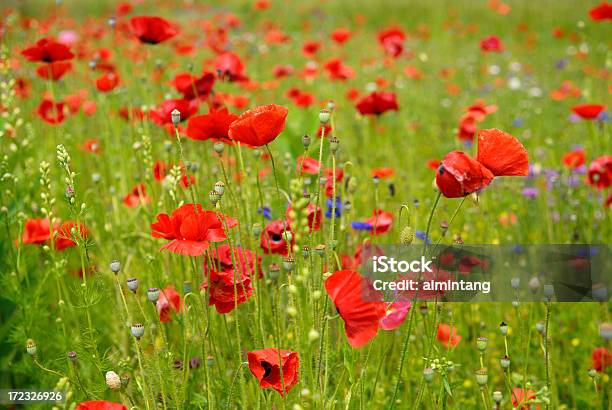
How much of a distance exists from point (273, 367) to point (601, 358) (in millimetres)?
1097

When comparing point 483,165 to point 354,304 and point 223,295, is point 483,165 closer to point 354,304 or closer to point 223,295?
point 354,304

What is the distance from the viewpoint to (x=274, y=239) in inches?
68.9

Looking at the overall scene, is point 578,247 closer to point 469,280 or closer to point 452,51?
point 469,280

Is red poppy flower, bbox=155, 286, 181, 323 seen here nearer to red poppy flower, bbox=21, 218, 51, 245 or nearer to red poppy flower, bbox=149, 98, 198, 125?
red poppy flower, bbox=21, 218, 51, 245

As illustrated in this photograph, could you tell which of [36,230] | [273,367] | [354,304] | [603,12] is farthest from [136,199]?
[603,12]

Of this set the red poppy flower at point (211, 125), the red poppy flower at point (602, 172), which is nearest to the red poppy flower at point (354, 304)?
the red poppy flower at point (211, 125)

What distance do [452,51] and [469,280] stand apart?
264 inches

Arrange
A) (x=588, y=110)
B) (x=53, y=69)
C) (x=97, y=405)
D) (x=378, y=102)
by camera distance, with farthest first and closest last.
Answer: (x=53, y=69)
(x=588, y=110)
(x=378, y=102)
(x=97, y=405)

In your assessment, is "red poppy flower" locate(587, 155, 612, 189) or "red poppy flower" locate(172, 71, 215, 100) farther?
"red poppy flower" locate(587, 155, 612, 189)

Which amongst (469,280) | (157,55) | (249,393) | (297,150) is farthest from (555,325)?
(157,55)

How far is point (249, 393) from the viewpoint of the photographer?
1.55m

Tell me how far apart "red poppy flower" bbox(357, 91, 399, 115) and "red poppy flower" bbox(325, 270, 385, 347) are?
4.77 ft

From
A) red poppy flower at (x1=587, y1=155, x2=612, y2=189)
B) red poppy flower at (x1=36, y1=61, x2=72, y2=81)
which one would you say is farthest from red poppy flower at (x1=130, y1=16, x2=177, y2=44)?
red poppy flower at (x1=587, y1=155, x2=612, y2=189)

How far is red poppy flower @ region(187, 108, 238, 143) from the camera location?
1536 millimetres
